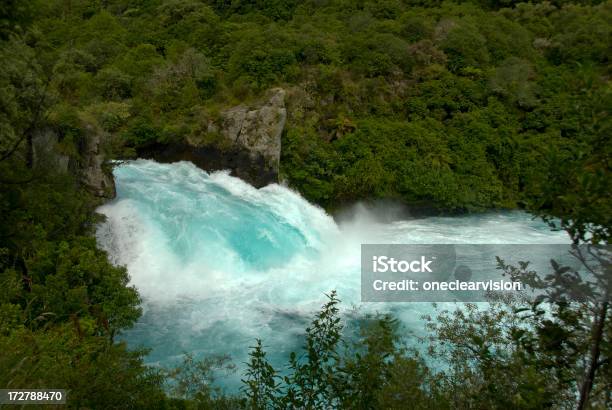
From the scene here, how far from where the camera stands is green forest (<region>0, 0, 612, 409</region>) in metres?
2.70

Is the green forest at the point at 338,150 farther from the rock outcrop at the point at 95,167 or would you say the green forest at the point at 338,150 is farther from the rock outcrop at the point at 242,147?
the rock outcrop at the point at 242,147

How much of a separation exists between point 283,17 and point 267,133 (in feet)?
45.1

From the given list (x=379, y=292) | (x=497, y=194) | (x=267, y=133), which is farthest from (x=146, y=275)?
(x=497, y=194)

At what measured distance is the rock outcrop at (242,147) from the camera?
15.5 metres

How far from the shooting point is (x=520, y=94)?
20.0m

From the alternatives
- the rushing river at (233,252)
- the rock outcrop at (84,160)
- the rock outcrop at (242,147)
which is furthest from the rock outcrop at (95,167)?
the rock outcrop at (242,147)

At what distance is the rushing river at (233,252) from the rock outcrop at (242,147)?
41cm

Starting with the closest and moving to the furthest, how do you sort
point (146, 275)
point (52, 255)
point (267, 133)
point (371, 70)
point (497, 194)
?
point (52, 255) → point (146, 275) → point (267, 133) → point (497, 194) → point (371, 70)

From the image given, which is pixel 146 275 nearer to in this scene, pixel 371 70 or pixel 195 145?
pixel 195 145

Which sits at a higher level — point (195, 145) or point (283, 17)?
point (283, 17)
